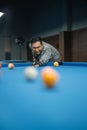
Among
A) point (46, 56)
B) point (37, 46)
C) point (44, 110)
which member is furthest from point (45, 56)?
point (44, 110)

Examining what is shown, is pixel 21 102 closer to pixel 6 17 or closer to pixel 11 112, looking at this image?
pixel 11 112

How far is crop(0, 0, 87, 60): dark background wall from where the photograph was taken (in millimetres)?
7445

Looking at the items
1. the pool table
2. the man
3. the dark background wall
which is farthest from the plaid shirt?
the dark background wall

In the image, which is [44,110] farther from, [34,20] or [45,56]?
[34,20]

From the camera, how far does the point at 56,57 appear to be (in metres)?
3.98

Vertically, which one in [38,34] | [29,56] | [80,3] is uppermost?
[80,3]

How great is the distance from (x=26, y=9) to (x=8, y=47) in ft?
7.05

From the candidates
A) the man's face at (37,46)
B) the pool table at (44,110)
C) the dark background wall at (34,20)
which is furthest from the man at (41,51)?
the dark background wall at (34,20)

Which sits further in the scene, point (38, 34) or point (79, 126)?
point (38, 34)

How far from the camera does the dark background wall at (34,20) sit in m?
7.45

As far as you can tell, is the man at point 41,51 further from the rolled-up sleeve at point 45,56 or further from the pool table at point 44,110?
the pool table at point 44,110

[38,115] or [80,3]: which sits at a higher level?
[80,3]

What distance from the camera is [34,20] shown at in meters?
10.4

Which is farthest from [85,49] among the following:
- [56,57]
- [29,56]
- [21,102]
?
[21,102]
